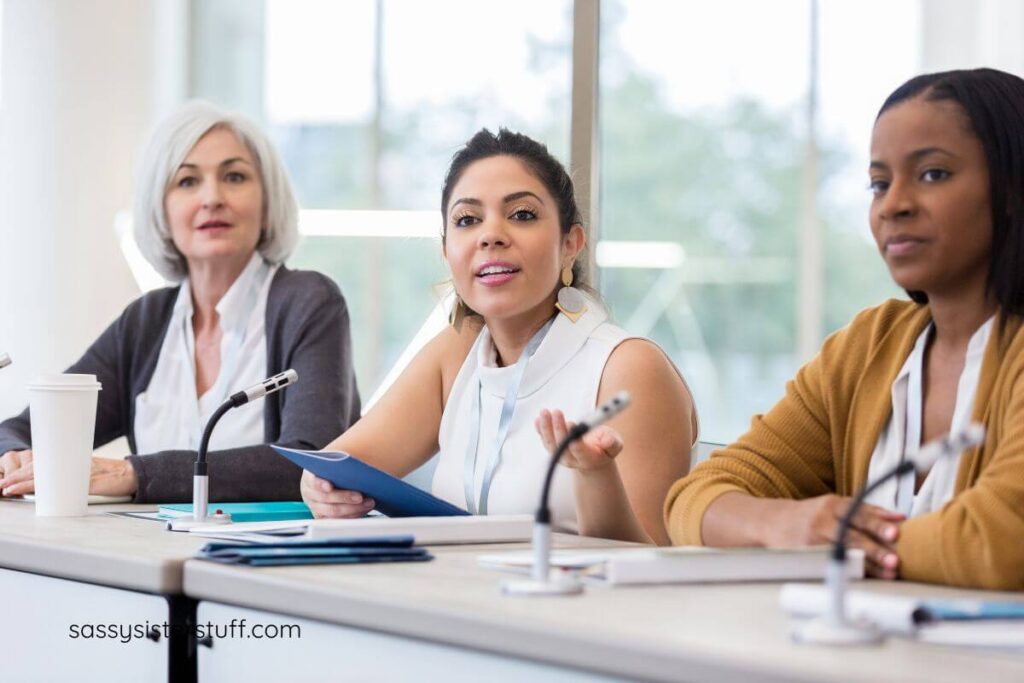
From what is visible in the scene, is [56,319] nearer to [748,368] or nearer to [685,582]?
[685,582]

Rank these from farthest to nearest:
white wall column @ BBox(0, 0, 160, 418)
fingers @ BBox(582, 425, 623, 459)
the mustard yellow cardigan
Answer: white wall column @ BBox(0, 0, 160, 418) → fingers @ BBox(582, 425, 623, 459) → the mustard yellow cardigan

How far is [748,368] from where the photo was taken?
9523mm

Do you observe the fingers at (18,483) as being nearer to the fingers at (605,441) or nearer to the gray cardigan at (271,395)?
the gray cardigan at (271,395)

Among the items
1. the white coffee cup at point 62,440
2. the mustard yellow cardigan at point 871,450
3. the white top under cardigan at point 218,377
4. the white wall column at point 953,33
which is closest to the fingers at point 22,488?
the white coffee cup at point 62,440

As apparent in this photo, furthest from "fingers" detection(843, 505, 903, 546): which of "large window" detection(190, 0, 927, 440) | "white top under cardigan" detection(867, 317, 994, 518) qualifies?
"large window" detection(190, 0, 927, 440)

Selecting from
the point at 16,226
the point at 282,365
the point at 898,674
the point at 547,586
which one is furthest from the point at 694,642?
the point at 16,226

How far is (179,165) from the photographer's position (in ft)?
10.4

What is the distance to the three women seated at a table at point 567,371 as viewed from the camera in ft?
5.60

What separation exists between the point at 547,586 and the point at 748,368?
8360 mm

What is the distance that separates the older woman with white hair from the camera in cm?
290

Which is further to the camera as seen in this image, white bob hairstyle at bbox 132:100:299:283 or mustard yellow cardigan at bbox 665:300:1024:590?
white bob hairstyle at bbox 132:100:299:283

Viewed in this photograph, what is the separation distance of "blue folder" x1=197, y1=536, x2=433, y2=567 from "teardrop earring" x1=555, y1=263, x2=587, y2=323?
927 mm

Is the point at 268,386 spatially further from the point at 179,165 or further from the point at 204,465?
the point at 179,165

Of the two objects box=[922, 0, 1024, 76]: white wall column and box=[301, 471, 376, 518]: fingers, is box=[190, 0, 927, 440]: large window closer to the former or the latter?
box=[922, 0, 1024, 76]: white wall column
